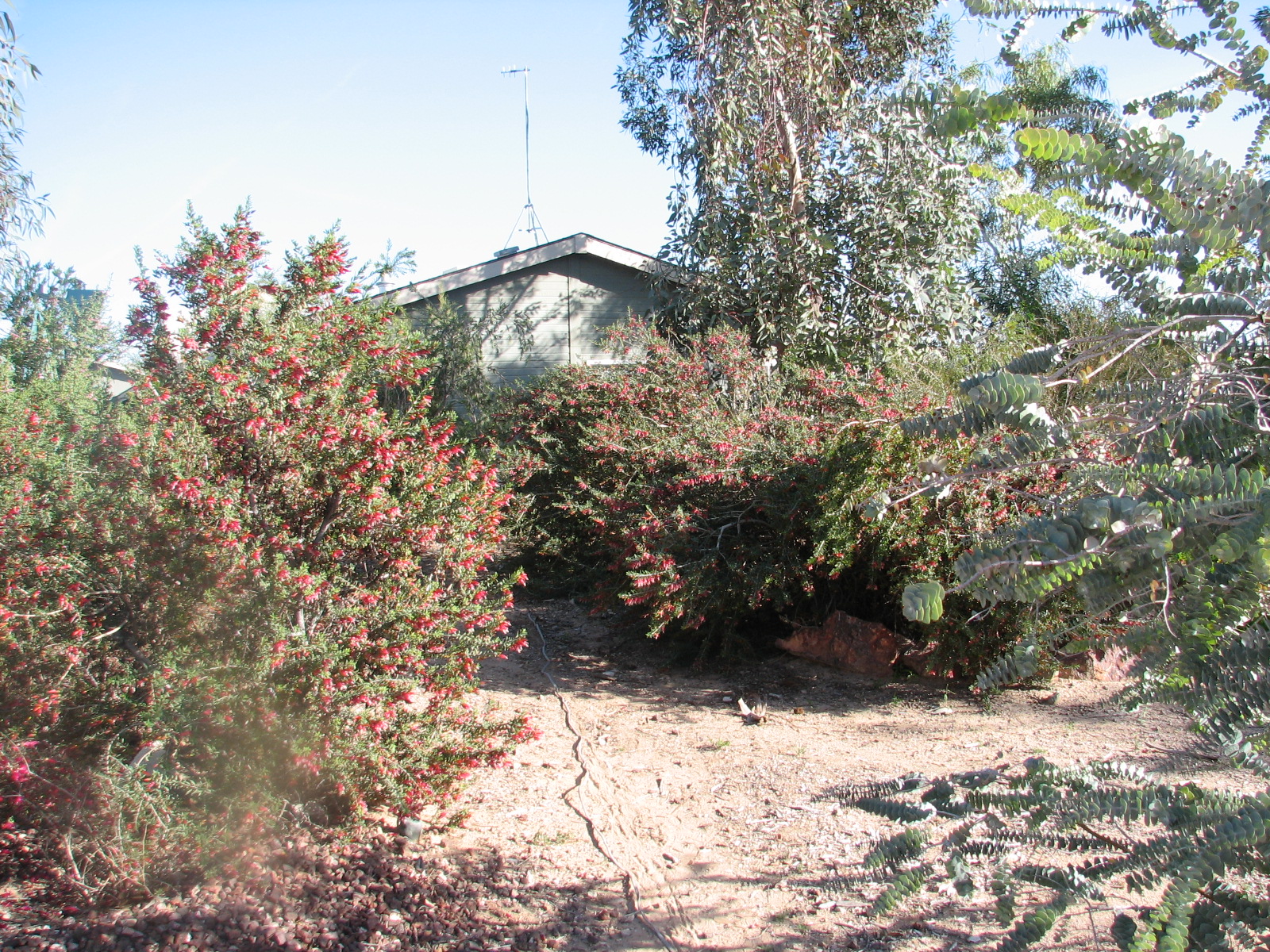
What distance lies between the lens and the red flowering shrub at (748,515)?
6.08m

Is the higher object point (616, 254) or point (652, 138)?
point (652, 138)

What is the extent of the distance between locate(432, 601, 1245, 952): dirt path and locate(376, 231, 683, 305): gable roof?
26.9 ft

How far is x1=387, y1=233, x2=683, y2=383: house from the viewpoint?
14141 mm

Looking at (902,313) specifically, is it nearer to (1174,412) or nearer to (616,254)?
(616,254)

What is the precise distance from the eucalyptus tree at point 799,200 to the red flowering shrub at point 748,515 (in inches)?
127

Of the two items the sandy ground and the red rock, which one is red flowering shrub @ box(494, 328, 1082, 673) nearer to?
the red rock

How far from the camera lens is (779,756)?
534 centimetres

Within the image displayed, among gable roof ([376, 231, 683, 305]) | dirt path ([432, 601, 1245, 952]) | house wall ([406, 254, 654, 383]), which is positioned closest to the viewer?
dirt path ([432, 601, 1245, 952])

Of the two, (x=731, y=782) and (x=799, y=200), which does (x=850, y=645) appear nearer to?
(x=731, y=782)

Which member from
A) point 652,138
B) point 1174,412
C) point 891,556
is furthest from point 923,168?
point 1174,412

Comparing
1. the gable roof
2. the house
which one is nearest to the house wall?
the house

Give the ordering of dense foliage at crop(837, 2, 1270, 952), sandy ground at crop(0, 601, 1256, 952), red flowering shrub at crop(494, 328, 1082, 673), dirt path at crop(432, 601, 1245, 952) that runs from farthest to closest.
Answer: red flowering shrub at crop(494, 328, 1082, 673), dirt path at crop(432, 601, 1245, 952), sandy ground at crop(0, 601, 1256, 952), dense foliage at crop(837, 2, 1270, 952)

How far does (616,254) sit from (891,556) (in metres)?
9.42

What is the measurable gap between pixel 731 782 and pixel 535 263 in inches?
434
